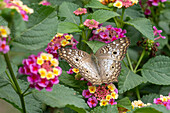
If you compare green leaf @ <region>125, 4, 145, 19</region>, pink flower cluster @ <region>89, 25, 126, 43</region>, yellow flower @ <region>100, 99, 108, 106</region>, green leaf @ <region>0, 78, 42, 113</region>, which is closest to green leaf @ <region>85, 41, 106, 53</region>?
pink flower cluster @ <region>89, 25, 126, 43</region>

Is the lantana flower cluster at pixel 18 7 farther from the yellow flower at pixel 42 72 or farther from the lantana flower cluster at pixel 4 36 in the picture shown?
the yellow flower at pixel 42 72

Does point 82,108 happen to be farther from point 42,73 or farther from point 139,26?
point 139,26

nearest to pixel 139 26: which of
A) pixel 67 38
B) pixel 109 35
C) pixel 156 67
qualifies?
pixel 109 35

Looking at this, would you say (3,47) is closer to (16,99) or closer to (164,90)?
(16,99)

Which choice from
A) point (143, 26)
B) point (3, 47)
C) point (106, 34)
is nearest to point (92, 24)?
point (106, 34)

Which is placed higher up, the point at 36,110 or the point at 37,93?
the point at 37,93

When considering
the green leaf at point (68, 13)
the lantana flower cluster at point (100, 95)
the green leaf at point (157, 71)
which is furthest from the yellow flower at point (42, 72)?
the green leaf at point (157, 71)

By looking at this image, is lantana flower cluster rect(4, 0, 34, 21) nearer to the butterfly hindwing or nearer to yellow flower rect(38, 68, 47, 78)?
yellow flower rect(38, 68, 47, 78)
